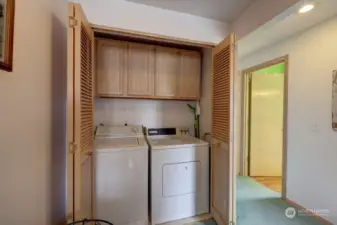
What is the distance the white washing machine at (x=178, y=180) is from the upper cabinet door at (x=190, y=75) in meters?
0.79

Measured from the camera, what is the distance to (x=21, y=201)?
99cm

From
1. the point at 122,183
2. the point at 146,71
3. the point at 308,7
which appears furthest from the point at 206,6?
the point at 122,183

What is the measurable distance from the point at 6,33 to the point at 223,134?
1848mm

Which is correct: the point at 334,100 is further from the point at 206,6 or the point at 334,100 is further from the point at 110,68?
the point at 110,68

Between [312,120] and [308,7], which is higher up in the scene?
[308,7]

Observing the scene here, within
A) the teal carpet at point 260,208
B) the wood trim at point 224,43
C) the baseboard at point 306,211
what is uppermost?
the wood trim at point 224,43

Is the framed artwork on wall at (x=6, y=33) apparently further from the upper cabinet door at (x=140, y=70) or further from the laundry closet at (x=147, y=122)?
the upper cabinet door at (x=140, y=70)

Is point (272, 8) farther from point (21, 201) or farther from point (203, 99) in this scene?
point (21, 201)

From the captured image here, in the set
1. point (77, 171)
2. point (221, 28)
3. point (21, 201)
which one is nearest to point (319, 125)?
point (221, 28)

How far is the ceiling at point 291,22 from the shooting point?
167 centimetres

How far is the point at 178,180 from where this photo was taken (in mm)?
2139

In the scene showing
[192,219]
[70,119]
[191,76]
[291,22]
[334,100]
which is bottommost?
[192,219]

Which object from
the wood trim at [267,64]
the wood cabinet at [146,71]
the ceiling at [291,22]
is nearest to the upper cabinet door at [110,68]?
the wood cabinet at [146,71]

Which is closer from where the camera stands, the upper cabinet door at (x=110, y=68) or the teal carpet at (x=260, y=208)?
the teal carpet at (x=260, y=208)
